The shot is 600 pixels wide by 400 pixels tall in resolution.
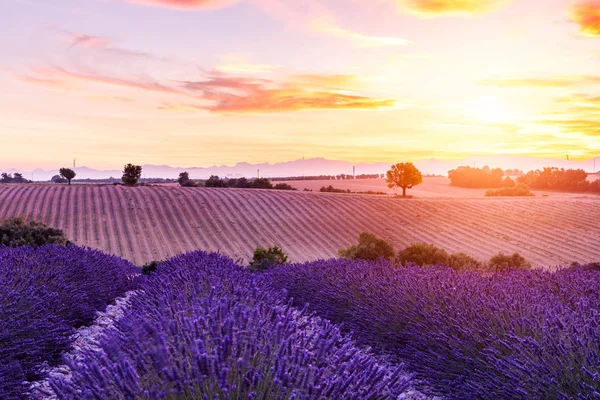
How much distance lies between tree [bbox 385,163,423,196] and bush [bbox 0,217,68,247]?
113 ft

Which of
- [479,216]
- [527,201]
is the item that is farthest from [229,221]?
[527,201]

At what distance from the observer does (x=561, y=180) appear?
182 ft

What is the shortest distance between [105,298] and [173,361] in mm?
5748

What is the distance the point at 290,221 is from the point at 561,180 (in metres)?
37.5

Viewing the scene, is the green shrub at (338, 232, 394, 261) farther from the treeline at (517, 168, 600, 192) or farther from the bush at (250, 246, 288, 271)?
the treeline at (517, 168, 600, 192)

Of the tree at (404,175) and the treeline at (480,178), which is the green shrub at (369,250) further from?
the treeline at (480,178)

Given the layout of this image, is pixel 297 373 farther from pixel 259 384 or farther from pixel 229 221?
pixel 229 221

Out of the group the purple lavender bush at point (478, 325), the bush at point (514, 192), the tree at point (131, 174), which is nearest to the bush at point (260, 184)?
the tree at point (131, 174)

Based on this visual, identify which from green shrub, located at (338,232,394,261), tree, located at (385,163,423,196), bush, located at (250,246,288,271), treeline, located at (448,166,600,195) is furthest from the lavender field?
treeline, located at (448,166,600,195)

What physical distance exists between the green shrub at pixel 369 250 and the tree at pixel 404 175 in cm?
3054

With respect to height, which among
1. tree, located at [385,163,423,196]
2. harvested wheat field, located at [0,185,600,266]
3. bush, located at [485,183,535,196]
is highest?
tree, located at [385,163,423,196]

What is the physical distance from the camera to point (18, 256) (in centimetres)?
719

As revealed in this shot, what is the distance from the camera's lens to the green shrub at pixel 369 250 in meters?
13.3

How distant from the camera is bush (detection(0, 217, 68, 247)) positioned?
12555 millimetres
